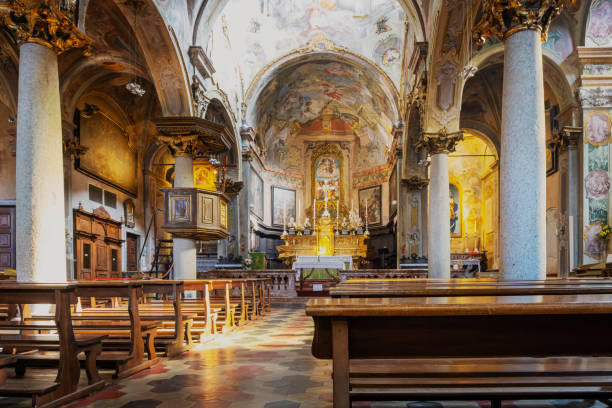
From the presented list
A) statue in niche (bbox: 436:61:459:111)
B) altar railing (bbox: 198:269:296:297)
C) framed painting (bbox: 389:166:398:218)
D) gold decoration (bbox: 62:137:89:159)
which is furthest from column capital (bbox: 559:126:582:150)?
gold decoration (bbox: 62:137:89:159)

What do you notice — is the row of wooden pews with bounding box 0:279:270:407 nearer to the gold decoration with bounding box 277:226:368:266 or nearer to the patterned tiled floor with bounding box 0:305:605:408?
the patterned tiled floor with bounding box 0:305:605:408

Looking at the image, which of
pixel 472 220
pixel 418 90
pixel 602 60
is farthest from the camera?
pixel 472 220

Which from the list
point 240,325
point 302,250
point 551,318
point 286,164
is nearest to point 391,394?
point 551,318

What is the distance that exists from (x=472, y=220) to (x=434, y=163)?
13.8 meters

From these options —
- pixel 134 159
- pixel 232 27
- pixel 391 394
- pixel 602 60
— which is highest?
pixel 232 27

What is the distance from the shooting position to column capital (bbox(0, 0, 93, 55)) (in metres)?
6.20

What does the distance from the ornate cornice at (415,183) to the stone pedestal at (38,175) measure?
1429 cm

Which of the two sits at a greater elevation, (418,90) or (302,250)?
(418,90)

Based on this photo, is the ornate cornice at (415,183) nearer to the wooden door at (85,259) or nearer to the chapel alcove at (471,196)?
Result: the chapel alcove at (471,196)

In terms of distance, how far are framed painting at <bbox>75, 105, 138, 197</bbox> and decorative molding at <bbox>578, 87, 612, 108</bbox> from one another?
1486 cm

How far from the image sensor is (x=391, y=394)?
2.87 meters

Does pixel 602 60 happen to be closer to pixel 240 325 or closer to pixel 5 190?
pixel 240 325

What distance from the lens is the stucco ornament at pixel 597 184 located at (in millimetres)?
11180

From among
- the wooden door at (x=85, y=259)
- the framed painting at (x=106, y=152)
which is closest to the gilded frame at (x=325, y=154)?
the framed painting at (x=106, y=152)
